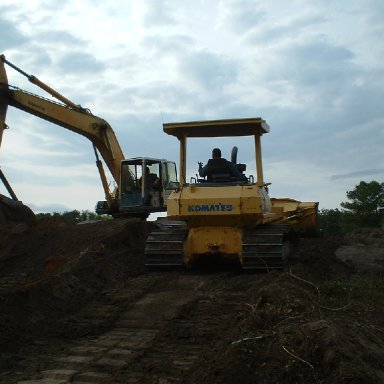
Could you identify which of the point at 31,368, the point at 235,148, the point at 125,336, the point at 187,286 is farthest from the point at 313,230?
the point at 31,368

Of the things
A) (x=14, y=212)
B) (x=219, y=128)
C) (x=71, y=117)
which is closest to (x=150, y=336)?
(x=219, y=128)

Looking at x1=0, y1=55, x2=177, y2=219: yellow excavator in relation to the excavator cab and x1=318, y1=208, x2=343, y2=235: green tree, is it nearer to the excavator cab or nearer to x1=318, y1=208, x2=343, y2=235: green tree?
the excavator cab

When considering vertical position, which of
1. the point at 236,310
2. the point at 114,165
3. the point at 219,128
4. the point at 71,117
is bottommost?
the point at 236,310

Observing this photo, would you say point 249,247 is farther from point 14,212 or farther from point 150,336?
point 14,212

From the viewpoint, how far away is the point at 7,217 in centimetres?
1482

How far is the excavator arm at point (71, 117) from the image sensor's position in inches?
647

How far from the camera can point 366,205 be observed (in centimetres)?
2745

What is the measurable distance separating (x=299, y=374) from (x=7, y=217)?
39.1 ft

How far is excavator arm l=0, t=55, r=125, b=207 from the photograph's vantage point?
1642 centimetres

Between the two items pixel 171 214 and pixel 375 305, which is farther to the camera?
pixel 171 214

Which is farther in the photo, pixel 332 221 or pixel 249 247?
pixel 332 221

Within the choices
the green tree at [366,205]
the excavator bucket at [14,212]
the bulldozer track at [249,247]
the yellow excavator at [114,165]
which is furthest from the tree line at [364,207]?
the bulldozer track at [249,247]

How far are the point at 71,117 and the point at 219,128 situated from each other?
903 centimetres

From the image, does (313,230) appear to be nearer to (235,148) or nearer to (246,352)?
(235,148)
